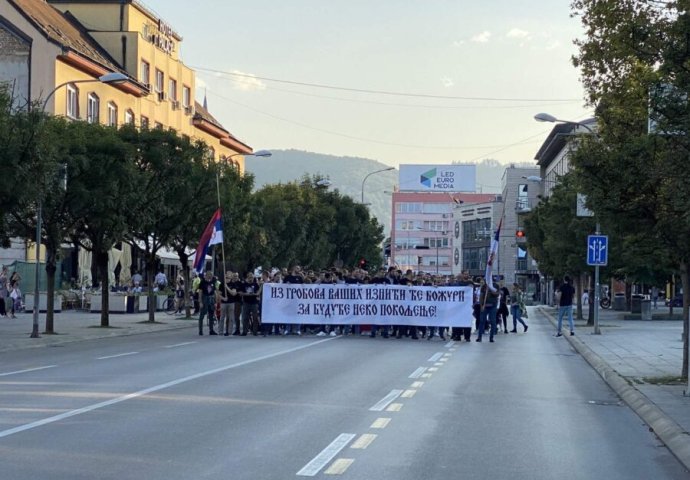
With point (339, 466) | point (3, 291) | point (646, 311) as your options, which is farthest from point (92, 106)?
point (339, 466)

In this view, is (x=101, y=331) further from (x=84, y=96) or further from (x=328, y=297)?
(x=84, y=96)

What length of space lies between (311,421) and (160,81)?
5619cm

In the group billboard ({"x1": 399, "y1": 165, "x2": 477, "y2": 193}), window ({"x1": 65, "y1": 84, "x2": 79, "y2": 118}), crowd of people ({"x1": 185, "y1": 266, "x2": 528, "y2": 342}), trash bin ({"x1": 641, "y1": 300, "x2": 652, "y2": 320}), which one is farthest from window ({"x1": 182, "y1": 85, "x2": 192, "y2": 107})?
billboard ({"x1": 399, "y1": 165, "x2": 477, "y2": 193})

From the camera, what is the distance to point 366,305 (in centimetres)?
3388

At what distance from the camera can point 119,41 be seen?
61.3 meters

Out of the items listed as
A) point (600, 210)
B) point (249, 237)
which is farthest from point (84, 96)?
point (600, 210)

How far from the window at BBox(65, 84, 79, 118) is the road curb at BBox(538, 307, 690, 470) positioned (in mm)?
35941

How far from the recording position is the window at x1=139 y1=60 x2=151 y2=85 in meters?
62.4

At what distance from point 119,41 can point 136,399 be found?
50114 mm

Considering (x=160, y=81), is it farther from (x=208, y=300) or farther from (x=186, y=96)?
(x=208, y=300)

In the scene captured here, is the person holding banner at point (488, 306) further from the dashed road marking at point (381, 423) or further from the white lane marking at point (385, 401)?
the dashed road marking at point (381, 423)

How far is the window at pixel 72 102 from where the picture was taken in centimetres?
5231

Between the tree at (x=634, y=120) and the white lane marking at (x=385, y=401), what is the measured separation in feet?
14.4

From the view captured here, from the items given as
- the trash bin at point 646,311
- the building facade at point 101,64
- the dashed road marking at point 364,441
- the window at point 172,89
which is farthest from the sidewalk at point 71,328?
the window at point 172,89
